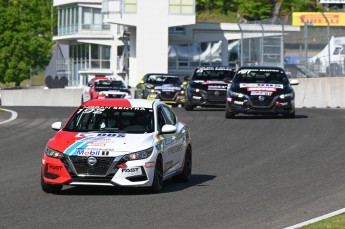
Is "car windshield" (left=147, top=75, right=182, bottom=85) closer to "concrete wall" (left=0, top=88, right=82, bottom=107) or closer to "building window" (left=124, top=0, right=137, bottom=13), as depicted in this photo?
"concrete wall" (left=0, top=88, right=82, bottom=107)

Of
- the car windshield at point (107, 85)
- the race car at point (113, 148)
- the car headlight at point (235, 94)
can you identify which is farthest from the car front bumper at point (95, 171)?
the car windshield at point (107, 85)

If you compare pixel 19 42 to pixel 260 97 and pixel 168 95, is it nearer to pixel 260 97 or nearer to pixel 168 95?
pixel 168 95

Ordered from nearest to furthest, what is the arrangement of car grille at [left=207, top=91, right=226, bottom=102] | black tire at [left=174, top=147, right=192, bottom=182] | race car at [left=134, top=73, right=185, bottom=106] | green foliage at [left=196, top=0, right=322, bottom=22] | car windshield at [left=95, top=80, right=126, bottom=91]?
black tire at [left=174, top=147, right=192, bottom=182] → car grille at [left=207, top=91, right=226, bottom=102] → race car at [left=134, top=73, right=185, bottom=106] → car windshield at [left=95, top=80, right=126, bottom=91] → green foliage at [left=196, top=0, right=322, bottom=22]

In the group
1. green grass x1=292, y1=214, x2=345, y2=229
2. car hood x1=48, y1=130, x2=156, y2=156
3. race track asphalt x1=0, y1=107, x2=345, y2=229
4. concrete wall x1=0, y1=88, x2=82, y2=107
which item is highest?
car hood x1=48, y1=130, x2=156, y2=156

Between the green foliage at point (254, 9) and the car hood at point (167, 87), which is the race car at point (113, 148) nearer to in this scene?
the car hood at point (167, 87)

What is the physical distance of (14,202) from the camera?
14.1 metres

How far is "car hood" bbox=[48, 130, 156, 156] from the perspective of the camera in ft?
47.7

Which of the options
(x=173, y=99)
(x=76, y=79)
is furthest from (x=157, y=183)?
(x=76, y=79)

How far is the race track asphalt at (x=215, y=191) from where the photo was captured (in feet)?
40.4

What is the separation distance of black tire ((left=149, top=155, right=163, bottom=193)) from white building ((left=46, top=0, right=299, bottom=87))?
5906 cm

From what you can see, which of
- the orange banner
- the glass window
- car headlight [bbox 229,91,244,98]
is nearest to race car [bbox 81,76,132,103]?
car headlight [bbox 229,91,244,98]

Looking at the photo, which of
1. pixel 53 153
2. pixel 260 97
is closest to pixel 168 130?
pixel 53 153

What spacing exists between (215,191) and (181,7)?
6831cm

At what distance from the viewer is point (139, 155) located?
14.7 meters
